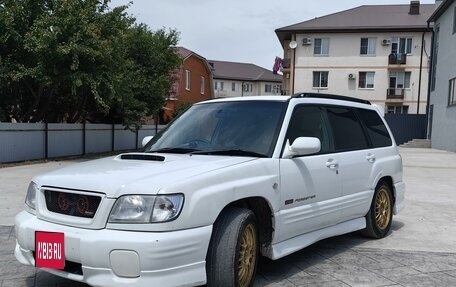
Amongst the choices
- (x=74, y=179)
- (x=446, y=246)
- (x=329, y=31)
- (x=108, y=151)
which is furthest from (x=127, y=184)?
(x=329, y=31)

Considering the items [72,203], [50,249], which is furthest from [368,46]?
[50,249]

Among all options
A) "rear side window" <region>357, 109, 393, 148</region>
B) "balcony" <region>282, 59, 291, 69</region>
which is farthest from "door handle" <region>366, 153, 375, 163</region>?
"balcony" <region>282, 59, 291, 69</region>

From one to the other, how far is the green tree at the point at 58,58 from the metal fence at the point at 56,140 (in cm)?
110

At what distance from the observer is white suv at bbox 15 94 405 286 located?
3387mm

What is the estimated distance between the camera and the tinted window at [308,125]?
479 centimetres

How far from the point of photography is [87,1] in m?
16.7

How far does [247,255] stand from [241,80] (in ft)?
227

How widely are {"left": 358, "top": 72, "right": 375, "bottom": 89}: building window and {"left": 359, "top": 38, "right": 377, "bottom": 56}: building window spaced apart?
1.68 metres

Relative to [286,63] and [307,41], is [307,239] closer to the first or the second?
[307,41]

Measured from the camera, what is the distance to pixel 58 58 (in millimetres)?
15492

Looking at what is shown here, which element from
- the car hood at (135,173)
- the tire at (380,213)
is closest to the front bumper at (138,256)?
the car hood at (135,173)

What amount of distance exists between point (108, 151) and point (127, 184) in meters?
19.9

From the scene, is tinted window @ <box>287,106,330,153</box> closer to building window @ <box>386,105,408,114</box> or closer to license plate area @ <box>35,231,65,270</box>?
license plate area @ <box>35,231,65,270</box>

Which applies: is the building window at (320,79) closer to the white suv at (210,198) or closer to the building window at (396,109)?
the building window at (396,109)
